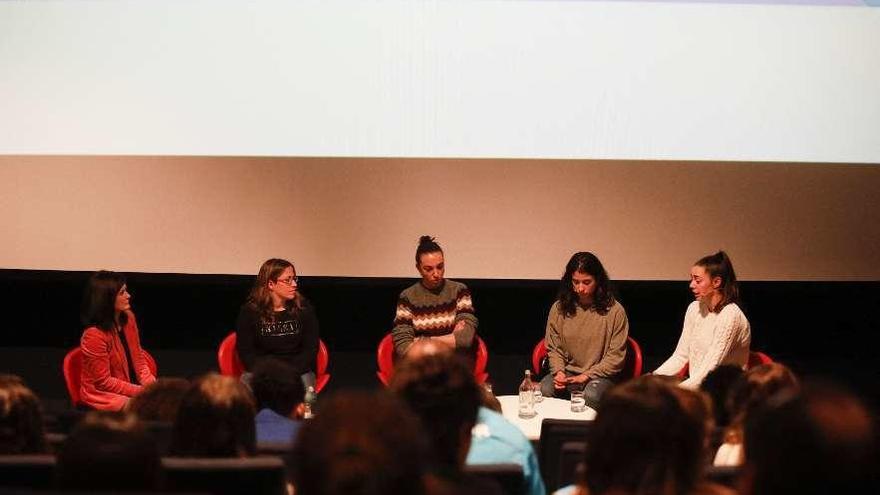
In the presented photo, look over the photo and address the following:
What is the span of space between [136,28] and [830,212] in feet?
13.0

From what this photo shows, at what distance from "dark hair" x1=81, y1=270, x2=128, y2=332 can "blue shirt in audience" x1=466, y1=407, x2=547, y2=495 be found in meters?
2.42

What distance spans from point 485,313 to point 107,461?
458 centimetres

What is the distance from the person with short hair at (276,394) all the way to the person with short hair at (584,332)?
6.14 ft

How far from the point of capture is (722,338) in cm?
437

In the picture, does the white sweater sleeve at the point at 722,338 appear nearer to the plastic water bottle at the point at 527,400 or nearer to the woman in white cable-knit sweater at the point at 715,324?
the woman in white cable-knit sweater at the point at 715,324

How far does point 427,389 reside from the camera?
2.00 meters

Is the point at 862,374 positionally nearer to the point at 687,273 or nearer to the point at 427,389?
the point at 687,273

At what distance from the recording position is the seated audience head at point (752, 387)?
2.68 m

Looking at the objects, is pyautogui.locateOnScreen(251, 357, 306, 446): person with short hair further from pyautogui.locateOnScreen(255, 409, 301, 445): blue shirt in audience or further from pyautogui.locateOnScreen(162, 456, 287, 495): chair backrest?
pyautogui.locateOnScreen(162, 456, 287, 495): chair backrest

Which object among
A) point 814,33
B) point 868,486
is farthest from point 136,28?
point 868,486

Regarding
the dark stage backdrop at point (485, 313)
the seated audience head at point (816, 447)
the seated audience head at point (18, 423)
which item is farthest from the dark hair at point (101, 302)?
the seated audience head at point (816, 447)

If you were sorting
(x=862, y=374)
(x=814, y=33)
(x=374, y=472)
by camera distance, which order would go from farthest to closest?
(x=862, y=374)
(x=814, y=33)
(x=374, y=472)

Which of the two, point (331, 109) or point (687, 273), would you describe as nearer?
point (331, 109)

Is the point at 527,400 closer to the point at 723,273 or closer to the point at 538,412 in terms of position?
the point at 538,412
